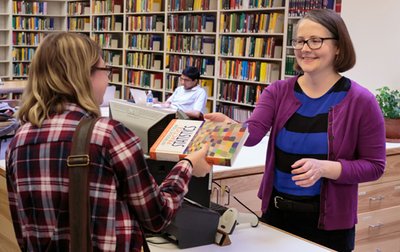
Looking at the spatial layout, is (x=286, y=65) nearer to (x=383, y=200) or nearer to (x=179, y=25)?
(x=179, y=25)

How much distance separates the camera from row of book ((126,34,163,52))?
7.50 meters

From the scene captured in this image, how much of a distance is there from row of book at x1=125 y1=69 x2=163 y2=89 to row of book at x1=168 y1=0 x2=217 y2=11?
1.06m

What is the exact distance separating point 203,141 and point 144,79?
6449 mm

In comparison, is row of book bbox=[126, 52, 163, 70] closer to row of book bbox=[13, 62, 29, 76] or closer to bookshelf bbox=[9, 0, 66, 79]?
bookshelf bbox=[9, 0, 66, 79]

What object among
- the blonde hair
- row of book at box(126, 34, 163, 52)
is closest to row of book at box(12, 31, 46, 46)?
row of book at box(126, 34, 163, 52)

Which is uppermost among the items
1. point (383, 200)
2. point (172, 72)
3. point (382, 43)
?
point (382, 43)

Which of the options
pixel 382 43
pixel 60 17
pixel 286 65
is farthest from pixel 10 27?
pixel 382 43

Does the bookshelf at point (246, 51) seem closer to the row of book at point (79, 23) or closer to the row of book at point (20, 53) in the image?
the row of book at point (79, 23)

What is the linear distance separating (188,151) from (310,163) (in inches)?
16.1

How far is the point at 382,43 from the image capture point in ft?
12.7

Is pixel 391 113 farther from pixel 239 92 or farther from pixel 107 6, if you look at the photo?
pixel 107 6

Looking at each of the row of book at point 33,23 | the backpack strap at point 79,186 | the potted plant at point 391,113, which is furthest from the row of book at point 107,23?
the backpack strap at point 79,186

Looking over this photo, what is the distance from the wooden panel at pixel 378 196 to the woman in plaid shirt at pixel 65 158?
2106mm

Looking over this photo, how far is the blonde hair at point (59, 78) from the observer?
3.76 feet
